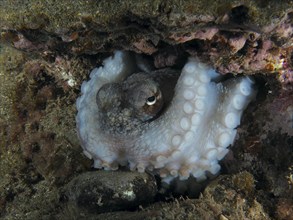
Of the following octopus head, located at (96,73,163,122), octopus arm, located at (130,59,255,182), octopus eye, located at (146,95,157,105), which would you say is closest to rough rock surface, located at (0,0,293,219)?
octopus arm, located at (130,59,255,182)

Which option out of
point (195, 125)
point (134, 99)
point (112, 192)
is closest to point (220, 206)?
point (195, 125)

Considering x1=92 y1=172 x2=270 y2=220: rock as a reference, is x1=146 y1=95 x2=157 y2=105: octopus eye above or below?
above

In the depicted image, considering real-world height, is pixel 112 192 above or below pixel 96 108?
below

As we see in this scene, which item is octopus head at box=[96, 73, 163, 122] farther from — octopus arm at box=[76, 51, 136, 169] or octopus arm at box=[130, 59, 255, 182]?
octopus arm at box=[76, 51, 136, 169]

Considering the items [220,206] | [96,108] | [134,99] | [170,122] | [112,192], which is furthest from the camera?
[96,108]

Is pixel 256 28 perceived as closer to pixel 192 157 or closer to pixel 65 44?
pixel 192 157

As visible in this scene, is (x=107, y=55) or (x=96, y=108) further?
(x=107, y=55)

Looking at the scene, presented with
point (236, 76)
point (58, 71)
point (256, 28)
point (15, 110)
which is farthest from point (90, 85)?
point (256, 28)

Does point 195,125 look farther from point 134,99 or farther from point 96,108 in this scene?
point 96,108
